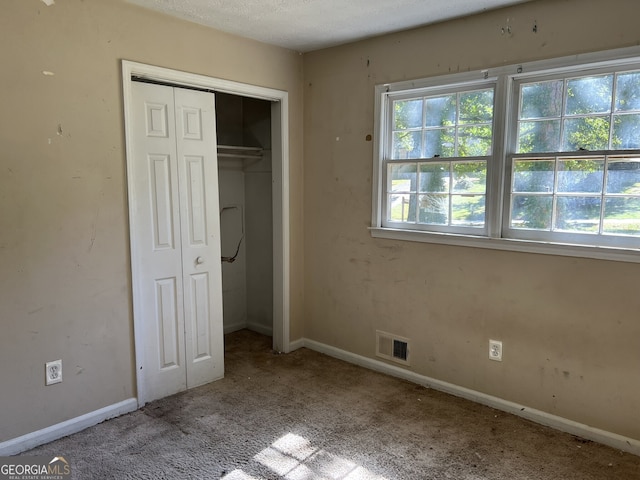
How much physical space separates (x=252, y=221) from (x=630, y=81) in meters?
3.13

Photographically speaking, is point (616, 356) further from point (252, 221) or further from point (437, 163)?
point (252, 221)

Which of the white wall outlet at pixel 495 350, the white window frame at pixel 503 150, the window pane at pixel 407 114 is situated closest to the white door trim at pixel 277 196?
the white window frame at pixel 503 150

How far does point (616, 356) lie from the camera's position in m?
2.47

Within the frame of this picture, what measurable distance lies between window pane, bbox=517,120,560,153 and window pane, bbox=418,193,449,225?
0.59m

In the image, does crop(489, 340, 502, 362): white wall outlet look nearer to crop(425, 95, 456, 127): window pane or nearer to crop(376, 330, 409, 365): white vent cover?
crop(376, 330, 409, 365): white vent cover

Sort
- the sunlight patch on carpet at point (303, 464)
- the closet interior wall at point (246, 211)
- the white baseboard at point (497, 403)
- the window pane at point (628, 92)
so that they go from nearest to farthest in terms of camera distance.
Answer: the sunlight patch on carpet at point (303, 464), the window pane at point (628, 92), the white baseboard at point (497, 403), the closet interior wall at point (246, 211)

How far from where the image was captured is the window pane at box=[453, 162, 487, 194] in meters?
2.93

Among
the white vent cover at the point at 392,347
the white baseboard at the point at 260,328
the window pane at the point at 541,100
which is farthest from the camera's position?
the white baseboard at the point at 260,328

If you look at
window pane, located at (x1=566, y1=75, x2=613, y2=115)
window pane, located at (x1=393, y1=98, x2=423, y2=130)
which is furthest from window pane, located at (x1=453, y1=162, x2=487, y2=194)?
window pane, located at (x1=566, y1=75, x2=613, y2=115)

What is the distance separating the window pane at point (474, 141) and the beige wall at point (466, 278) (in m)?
0.39

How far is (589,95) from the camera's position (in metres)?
2.52

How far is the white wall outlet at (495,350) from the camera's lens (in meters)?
2.89

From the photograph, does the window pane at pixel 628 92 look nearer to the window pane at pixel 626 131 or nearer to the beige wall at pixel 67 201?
the window pane at pixel 626 131

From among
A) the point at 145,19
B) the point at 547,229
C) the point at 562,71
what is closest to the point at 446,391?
the point at 547,229
